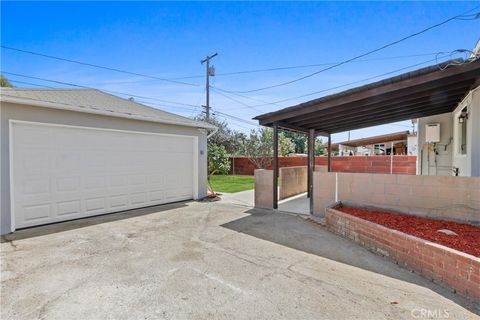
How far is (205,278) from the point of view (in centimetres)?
315

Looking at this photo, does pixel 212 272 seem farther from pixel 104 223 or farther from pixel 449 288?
A: pixel 104 223

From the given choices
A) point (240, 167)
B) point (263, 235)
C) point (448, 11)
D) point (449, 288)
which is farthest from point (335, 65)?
point (240, 167)

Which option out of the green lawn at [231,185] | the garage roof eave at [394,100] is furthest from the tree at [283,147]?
the garage roof eave at [394,100]

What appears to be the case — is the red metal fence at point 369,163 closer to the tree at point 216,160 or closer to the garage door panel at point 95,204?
the tree at point 216,160

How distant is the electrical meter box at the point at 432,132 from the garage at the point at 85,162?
7.48 meters

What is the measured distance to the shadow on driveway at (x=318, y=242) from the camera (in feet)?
10.2

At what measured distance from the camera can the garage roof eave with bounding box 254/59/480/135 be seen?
169 inches

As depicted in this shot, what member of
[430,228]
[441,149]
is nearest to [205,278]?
[430,228]

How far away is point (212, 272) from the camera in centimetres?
332

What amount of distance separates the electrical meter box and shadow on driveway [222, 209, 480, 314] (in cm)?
534

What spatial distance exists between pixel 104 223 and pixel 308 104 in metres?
5.69

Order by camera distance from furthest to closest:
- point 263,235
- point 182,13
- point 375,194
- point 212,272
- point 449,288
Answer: point 182,13 < point 375,194 < point 263,235 < point 212,272 < point 449,288

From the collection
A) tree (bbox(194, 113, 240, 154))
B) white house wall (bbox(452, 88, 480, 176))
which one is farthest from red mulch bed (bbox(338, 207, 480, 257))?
tree (bbox(194, 113, 240, 154))

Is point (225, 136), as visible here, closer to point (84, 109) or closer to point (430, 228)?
point (84, 109)
